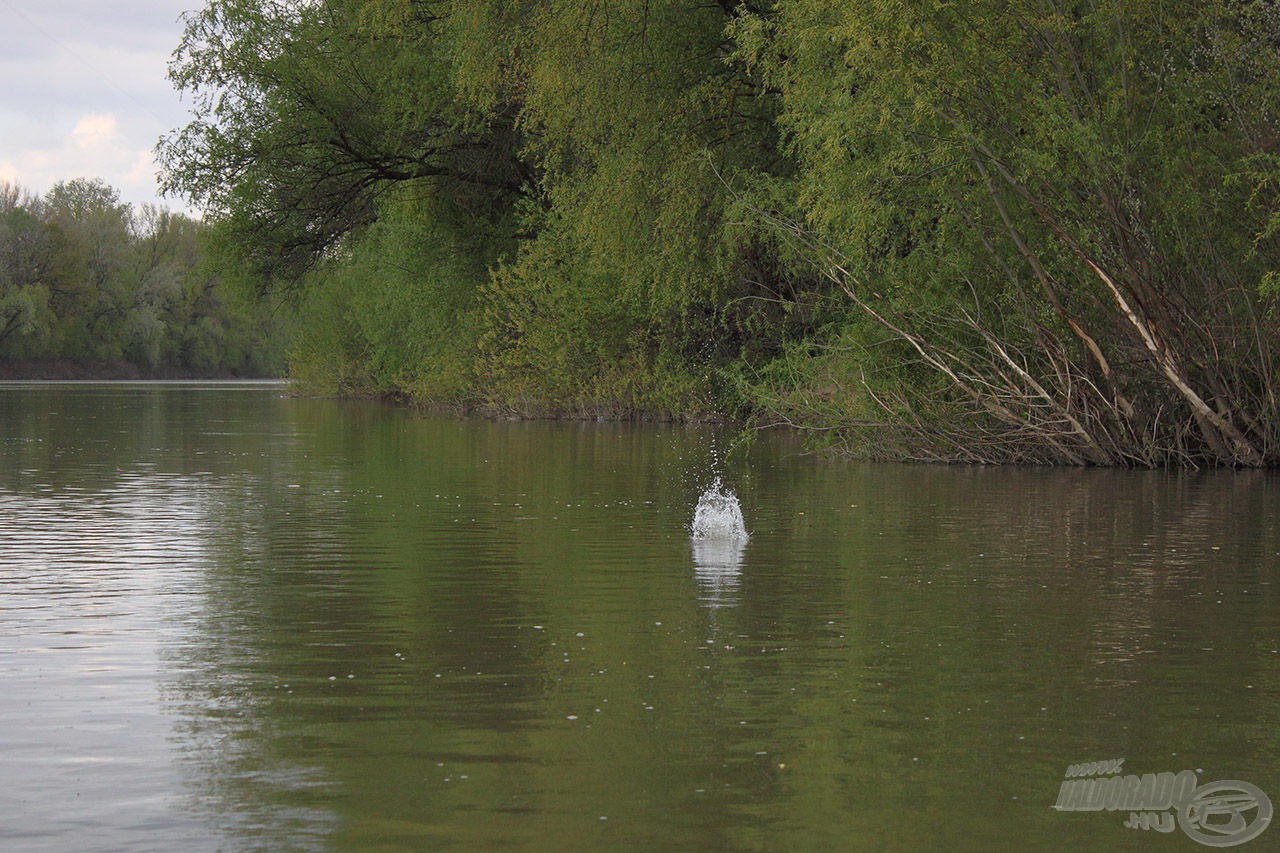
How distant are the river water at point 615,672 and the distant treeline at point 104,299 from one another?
110 meters

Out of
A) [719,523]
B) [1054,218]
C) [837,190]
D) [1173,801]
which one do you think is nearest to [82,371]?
[837,190]

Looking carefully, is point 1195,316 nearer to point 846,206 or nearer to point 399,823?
point 846,206

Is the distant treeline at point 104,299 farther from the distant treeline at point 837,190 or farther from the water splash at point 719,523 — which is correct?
the water splash at point 719,523

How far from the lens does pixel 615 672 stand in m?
9.09

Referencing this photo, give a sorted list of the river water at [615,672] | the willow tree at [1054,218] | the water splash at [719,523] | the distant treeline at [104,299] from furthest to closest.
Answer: the distant treeline at [104,299] < the willow tree at [1054,218] < the water splash at [719,523] < the river water at [615,672]

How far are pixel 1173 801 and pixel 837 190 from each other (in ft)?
65.9

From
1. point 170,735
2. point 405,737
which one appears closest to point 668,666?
point 405,737

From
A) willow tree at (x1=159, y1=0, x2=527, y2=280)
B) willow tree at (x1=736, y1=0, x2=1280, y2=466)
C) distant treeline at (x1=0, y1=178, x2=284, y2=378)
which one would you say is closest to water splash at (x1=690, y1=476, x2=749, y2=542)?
willow tree at (x1=736, y1=0, x2=1280, y2=466)

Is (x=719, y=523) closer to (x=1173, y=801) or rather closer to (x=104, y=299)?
(x=1173, y=801)

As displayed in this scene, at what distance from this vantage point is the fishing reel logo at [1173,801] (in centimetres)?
622

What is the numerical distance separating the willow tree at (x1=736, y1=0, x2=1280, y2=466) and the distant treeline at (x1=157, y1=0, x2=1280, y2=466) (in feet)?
0.22

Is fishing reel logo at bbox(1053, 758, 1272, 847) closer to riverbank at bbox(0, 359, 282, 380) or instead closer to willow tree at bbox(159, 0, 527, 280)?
willow tree at bbox(159, 0, 527, 280)

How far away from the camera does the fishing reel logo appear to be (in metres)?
6.22

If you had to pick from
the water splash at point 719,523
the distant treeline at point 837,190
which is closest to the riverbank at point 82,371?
the distant treeline at point 837,190
